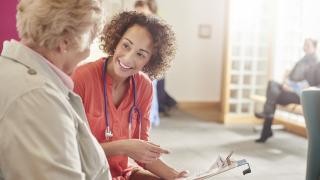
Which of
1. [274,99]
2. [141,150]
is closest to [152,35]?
[141,150]

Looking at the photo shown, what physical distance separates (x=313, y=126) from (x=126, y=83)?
1.04 m

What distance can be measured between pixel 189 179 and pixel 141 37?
1.71 feet

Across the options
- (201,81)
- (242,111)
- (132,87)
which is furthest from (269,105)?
(132,87)

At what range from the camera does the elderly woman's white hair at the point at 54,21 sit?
2.79 ft

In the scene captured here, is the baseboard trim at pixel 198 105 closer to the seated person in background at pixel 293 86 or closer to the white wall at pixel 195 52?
the white wall at pixel 195 52

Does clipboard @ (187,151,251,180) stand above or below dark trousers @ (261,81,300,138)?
above

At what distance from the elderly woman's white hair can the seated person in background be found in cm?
369

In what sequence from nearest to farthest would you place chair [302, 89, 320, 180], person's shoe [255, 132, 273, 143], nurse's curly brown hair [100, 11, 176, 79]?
nurse's curly brown hair [100, 11, 176, 79]
chair [302, 89, 320, 180]
person's shoe [255, 132, 273, 143]

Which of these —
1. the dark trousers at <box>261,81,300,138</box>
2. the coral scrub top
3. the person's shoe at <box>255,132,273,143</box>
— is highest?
the coral scrub top

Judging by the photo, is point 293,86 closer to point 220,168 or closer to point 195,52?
point 195,52

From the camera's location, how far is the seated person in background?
14.3ft

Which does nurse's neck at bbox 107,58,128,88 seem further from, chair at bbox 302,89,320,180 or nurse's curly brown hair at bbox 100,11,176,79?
chair at bbox 302,89,320,180

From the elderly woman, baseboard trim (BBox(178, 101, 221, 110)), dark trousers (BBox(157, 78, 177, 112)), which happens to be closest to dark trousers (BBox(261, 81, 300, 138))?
dark trousers (BBox(157, 78, 177, 112))

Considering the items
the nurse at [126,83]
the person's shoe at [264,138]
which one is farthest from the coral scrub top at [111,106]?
the person's shoe at [264,138]
